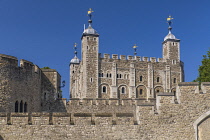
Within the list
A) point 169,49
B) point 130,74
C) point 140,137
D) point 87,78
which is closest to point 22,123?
point 140,137

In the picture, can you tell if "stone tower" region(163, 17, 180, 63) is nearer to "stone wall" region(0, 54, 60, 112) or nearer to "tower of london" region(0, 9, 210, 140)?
"tower of london" region(0, 9, 210, 140)

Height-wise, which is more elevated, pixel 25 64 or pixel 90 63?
pixel 90 63

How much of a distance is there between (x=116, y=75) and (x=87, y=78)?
547cm

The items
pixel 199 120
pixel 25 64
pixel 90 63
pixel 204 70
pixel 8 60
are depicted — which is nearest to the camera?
pixel 199 120

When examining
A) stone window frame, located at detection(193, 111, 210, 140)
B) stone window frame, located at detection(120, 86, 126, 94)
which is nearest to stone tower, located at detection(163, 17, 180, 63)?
stone window frame, located at detection(120, 86, 126, 94)

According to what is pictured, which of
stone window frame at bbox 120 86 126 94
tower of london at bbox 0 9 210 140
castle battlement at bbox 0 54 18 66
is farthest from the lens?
stone window frame at bbox 120 86 126 94

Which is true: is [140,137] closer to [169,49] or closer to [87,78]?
[87,78]

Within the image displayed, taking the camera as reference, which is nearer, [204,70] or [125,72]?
[204,70]

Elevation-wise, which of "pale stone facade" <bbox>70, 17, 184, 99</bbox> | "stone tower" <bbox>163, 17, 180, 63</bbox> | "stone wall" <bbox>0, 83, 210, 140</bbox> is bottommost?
"stone wall" <bbox>0, 83, 210, 140</bbox>

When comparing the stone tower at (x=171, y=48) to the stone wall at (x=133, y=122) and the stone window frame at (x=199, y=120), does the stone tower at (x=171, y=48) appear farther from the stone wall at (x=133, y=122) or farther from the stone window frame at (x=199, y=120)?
the stone window frame at (x=199, y=120)

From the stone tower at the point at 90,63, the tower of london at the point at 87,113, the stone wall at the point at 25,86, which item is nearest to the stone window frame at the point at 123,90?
the stone tower at the point at 90,63

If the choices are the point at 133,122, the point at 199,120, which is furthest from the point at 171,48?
the point at 133,122

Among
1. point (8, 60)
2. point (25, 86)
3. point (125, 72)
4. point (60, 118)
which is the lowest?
point (60, 118)

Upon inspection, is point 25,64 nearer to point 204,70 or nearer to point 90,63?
point 204,70
